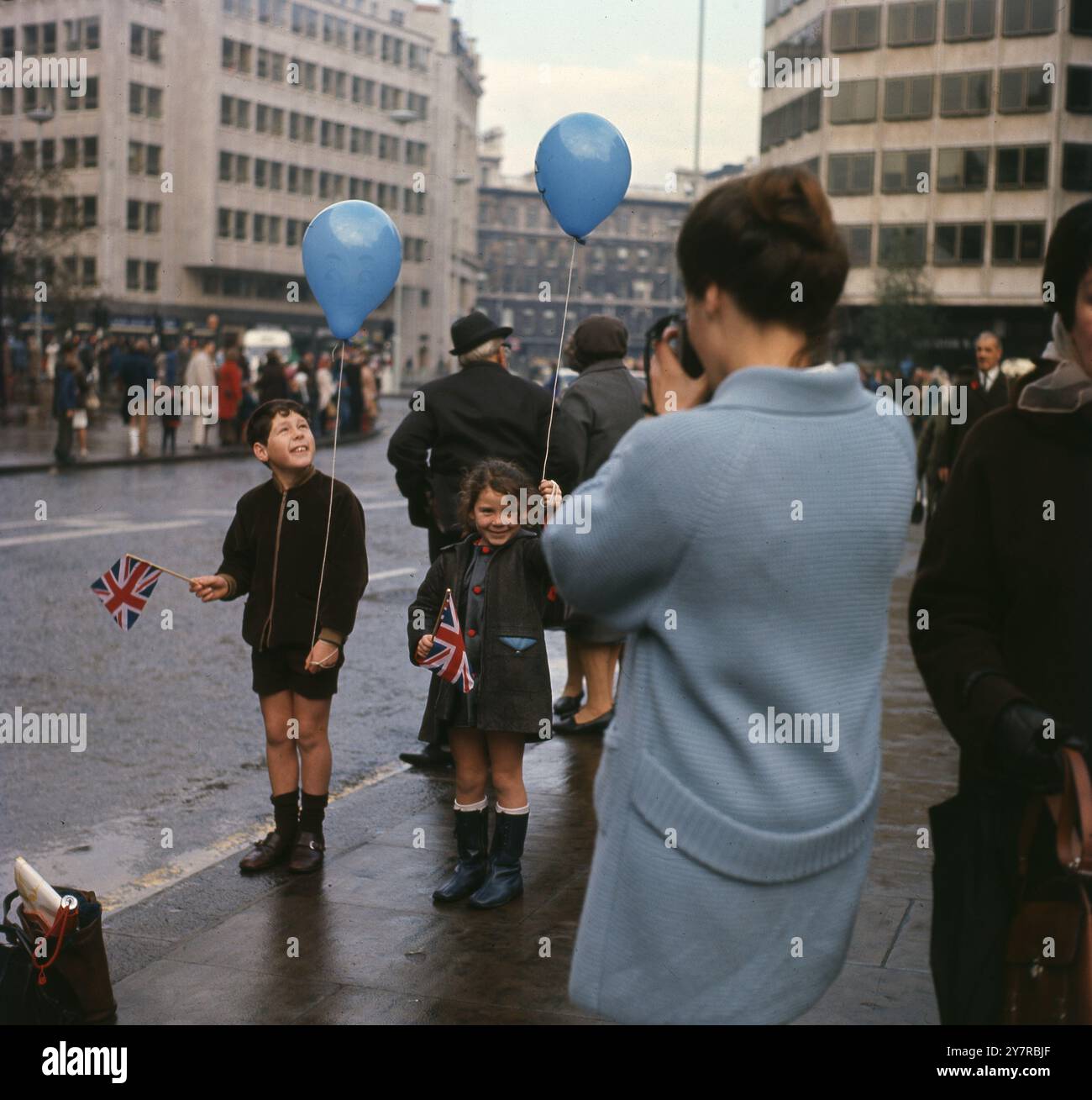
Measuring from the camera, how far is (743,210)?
2.25 metres

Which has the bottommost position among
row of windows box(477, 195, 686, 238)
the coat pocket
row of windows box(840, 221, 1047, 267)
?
the coat pocket

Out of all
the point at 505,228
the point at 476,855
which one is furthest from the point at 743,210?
the point at 505,228

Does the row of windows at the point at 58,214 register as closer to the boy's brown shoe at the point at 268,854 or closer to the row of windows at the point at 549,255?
the boy's brown shoe at the point at 268,854

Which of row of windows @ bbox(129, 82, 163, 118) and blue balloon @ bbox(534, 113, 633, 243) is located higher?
row of windows @ bbox(129, 82, 163, 118)

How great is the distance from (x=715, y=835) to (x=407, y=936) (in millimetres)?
2537

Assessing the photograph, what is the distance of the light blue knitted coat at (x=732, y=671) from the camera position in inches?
85.0

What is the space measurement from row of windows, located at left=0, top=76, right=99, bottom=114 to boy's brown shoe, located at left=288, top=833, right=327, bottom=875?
7600 cm

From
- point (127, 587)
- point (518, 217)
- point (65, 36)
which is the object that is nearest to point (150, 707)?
point (127, 587)

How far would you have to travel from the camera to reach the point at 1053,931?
2.52m

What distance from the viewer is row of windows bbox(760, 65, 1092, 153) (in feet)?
188

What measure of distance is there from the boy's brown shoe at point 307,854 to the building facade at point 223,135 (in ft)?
215

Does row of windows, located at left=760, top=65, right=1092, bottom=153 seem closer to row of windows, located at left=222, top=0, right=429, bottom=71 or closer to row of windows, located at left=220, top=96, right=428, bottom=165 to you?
row of windows, located at left=222, top=0, right=429, bottom=71

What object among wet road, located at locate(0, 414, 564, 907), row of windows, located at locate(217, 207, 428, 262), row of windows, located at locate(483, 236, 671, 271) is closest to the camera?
wet road, located at locate(0, 414, 564, 907)

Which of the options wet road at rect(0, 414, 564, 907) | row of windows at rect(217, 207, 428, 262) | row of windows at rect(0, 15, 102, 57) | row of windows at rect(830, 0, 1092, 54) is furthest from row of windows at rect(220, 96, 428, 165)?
wet road at rect(0, 414, 564, 907)
